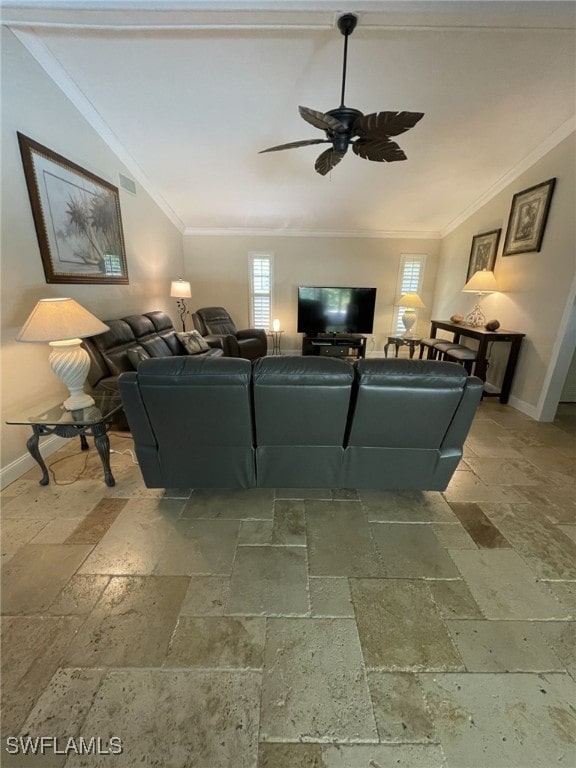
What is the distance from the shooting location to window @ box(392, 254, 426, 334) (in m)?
5.67

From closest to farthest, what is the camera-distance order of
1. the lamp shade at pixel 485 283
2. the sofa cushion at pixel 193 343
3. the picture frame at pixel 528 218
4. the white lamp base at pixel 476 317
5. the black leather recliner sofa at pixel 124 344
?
1. the black leather recliner sofa at pixel 124 344
2. the picture frame at pixel 528 218
3. the lamp shade at pixel 485 283
4. the sofa cushion at pixel 193 343
5. the white lamp base at pixel 476 317

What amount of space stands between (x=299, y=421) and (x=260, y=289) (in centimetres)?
464

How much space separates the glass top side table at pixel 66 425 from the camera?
1971mm

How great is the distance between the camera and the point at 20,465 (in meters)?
2.19

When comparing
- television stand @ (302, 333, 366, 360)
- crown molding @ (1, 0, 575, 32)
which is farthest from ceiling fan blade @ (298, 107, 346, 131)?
television stand @ (302, 333, 366, 360)

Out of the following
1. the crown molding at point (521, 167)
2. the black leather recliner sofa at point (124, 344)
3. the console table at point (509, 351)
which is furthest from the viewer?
the console table at point (509, 351)

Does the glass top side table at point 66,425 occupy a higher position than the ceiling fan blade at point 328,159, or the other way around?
the ceiling fan blade at point 328,159

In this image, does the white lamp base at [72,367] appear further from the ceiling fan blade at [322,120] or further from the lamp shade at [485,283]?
the lamp shade at [485,283]

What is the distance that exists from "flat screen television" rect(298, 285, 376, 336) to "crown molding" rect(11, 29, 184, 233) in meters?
2.91

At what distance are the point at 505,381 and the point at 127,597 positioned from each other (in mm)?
4286

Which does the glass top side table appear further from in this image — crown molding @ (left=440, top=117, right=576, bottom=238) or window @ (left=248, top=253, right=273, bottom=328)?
crown molding @ (left=440, top=117, right=576, bottom=238)

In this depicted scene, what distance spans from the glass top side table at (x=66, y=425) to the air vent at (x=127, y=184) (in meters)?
2.92

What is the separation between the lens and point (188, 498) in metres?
1.97

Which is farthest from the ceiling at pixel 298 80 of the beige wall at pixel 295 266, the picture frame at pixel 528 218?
the beige wall at pixel 295 266
